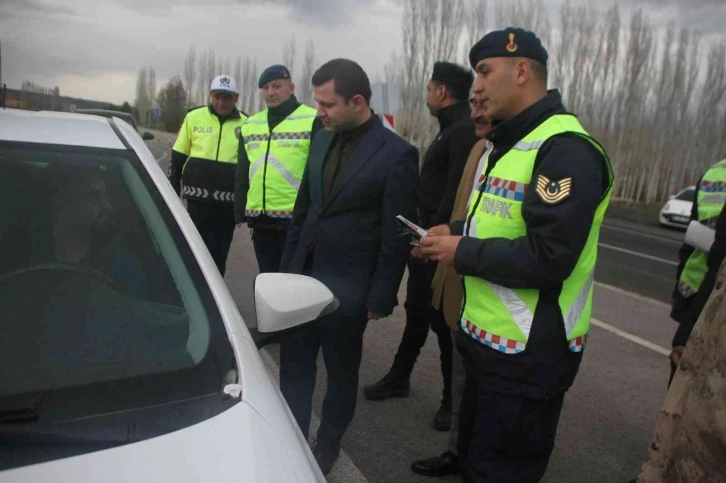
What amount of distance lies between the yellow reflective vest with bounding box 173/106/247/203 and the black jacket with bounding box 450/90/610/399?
3144 mm

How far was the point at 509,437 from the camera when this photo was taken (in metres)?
1.97

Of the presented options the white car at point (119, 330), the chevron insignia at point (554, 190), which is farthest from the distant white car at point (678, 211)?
the white car at point (119, 330)

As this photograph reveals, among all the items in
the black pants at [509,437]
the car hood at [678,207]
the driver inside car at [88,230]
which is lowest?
the car hood at [678,207]

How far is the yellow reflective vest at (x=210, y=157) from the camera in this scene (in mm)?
4781

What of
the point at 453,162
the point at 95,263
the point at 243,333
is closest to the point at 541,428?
the point at 243,333

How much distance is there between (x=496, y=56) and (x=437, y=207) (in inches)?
68.0

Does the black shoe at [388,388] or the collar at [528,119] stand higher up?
the collar at [528,119]

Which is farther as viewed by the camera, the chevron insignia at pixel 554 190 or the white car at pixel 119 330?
the chevron insignia at pixel 554 190

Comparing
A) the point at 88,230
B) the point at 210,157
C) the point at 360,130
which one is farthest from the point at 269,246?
the point at 88,230

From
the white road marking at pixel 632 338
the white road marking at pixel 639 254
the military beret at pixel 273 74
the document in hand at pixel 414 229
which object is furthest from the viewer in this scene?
the white road marking at pixel 639 254

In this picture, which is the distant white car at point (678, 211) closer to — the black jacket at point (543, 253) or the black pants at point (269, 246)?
the black pants at point (269, 246)

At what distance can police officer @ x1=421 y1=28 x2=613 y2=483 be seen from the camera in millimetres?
1836

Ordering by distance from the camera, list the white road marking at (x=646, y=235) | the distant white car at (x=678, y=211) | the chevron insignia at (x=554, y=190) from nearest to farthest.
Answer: the chevron insignia at (x=554, y=190) → the white road marking at (x=646, y=235) → the distant white car at (x=678, y=211)

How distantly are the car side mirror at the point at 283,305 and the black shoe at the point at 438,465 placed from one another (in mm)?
1499
